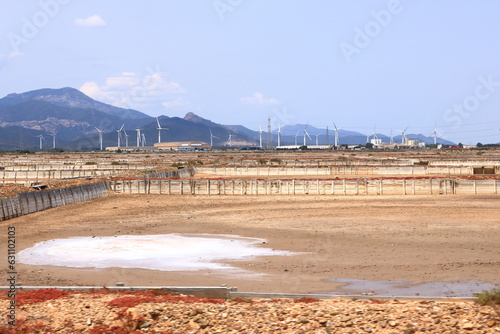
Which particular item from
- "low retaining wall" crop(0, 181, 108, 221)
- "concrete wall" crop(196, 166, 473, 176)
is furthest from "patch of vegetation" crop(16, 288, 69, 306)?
"concrete wall" crop(196, 166, 473, 176)

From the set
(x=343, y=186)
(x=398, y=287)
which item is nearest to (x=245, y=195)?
(x=343, y=186)

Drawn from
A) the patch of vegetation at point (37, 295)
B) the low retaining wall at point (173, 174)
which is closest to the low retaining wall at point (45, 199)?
the low retaining wall at point (173, 174)

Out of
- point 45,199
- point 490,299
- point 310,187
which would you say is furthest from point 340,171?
point 490,299

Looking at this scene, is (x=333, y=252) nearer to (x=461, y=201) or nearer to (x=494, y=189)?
(x=461, y=201)

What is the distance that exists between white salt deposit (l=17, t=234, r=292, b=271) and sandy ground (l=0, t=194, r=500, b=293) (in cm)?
84

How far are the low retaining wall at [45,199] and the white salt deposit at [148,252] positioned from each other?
6.99m

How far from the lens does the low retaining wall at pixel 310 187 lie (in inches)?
1750

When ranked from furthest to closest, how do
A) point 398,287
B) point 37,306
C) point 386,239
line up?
point 386,239 → point 398,287 → point 37,306

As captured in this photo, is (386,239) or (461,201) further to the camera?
(461,201)

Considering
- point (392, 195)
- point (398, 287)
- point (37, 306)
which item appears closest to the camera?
point (37, 306)

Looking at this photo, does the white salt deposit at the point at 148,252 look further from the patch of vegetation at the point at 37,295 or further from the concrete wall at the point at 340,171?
the concrete wall at the point at 340,171

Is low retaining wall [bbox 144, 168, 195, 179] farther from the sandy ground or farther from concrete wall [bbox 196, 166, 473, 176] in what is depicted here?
the sandy ground

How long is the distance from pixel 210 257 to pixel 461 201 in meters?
21.6

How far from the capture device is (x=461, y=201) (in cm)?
3888
